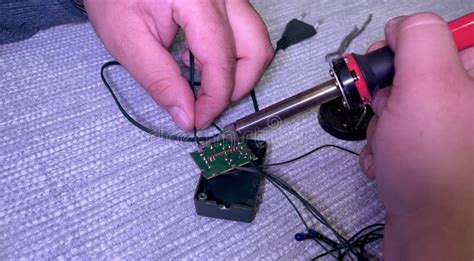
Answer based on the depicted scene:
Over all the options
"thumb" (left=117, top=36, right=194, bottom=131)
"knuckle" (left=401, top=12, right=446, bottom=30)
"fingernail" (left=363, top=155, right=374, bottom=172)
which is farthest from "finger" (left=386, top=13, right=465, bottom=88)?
"thumb" (left=117, top=36, right=194, bottom=131)

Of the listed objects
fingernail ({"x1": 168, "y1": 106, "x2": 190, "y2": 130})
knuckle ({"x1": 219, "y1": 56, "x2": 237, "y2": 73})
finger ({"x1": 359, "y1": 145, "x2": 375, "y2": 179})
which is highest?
knuckle ({"x1": 219, "y1": 56, "x2": 237, "y2": 73})

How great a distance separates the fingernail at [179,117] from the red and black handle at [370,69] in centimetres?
20

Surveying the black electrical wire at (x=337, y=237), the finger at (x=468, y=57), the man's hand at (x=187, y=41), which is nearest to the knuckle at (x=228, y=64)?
the man's hand at (x=187, y=41)

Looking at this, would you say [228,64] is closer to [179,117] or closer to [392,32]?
[179,117]

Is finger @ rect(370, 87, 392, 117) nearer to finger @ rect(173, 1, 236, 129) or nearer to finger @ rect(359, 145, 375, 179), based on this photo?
finger @ rect(359, 145, 375, 179)

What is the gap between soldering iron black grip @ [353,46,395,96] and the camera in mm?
445

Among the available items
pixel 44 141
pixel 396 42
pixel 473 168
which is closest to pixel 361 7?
pixel 396 42

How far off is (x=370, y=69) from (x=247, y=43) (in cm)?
19

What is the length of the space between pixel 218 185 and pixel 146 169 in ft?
0.35

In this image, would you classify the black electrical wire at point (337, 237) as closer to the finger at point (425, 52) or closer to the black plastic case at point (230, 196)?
the black plastic case at point (230, 196)

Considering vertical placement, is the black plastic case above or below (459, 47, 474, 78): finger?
below

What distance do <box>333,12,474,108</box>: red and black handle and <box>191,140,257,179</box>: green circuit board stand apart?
0.48ft

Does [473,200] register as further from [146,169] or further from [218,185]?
[146,169]

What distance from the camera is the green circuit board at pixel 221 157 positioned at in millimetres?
508
